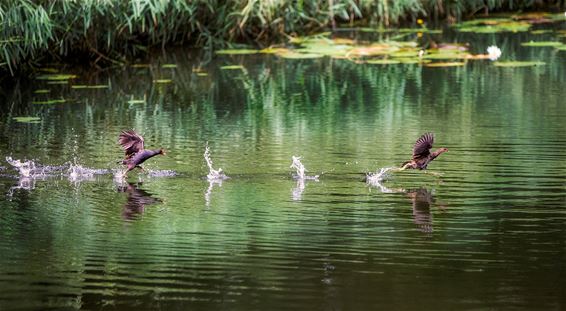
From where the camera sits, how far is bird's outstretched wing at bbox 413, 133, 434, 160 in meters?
7.32

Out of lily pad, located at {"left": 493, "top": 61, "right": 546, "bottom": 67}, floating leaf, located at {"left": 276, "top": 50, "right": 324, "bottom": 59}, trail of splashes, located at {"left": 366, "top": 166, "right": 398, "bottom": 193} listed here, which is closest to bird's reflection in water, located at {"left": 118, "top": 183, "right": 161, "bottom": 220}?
trail of splashes, located at {"left": 366, "top": 166, "right": 398, "bottom": 193}

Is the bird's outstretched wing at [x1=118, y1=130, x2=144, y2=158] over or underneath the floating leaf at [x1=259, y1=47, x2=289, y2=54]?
underneath

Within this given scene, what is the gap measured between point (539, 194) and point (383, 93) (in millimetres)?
4337

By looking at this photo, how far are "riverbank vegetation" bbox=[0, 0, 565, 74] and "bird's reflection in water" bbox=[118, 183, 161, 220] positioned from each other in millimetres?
4527

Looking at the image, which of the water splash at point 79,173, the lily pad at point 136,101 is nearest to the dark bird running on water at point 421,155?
the water splash at point 79,173

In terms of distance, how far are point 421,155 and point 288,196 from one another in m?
0.87

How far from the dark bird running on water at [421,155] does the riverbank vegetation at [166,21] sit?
529 cm

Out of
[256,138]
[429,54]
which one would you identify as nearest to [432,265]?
[256,138]

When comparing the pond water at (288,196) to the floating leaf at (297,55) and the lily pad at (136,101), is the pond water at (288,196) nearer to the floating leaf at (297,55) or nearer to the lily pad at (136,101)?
the lily pad at (136,101)

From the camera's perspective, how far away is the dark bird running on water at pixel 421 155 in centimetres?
734

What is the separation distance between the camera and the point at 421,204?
6895 mm

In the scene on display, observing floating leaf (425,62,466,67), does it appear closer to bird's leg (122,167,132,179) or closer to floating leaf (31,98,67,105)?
floating leaf (31,98,67,105)

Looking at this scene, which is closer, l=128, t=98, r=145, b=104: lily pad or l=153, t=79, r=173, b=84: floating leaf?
l=128, t=98, r=145, b=104: lily pad

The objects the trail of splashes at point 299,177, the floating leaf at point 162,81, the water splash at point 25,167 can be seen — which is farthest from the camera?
the floating leaf at point 162,81
